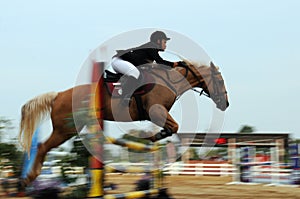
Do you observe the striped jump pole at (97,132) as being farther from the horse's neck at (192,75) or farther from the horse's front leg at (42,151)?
the horse's neck at (192,75)

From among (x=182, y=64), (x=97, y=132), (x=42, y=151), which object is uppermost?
(x=182, y=64)

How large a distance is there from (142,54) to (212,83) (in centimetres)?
119

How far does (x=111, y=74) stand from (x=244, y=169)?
5.37 metres

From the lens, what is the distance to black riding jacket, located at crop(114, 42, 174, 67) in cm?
590

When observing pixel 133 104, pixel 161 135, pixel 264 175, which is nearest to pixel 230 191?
pixel 161 135

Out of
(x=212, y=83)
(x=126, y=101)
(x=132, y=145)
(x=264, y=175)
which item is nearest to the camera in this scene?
(x=132, y=145)

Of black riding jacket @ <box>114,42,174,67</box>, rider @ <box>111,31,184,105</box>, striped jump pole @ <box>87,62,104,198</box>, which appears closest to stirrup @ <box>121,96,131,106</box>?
rider @ <box>111,31,184,105</box>

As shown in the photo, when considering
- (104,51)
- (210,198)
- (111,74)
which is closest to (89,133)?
(104,51)

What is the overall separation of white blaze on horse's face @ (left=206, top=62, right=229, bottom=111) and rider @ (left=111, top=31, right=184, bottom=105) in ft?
2.76

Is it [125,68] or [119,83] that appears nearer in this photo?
[125,68]

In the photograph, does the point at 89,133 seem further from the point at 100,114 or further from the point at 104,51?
the point at 104,51

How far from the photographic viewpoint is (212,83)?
22.2ft

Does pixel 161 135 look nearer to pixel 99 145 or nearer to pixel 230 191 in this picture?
pixel 99 145

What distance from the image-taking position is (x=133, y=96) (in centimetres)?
621
